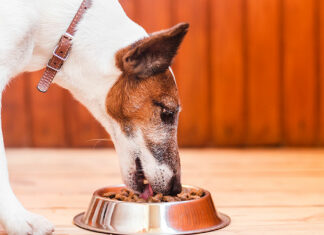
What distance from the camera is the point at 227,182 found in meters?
2.33

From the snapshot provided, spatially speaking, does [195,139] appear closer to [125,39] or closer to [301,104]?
[301,104]

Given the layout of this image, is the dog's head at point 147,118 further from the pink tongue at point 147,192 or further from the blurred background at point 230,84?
the blurred background at point 230,84

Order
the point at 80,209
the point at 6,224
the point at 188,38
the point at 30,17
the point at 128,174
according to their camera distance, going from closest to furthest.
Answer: the point at 6,224 < the point at 30,17 < the point at 128,174 < the point at 80,209 < the point at 188,38

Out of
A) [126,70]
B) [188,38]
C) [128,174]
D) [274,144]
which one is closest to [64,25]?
[126,70]

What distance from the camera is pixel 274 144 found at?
336cm

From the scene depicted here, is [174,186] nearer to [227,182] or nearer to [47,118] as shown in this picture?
[227,182]

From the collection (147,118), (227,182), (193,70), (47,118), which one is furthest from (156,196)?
(47,118)

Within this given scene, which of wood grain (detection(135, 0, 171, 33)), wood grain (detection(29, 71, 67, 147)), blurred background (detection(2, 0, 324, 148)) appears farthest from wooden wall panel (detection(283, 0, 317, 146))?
wood grain (detection(29, 71, 67, 147))

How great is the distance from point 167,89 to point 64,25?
36 centimetres

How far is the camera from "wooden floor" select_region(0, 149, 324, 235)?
5.40 feet

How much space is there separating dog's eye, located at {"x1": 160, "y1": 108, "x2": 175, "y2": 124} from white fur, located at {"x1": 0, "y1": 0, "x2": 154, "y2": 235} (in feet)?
0.32

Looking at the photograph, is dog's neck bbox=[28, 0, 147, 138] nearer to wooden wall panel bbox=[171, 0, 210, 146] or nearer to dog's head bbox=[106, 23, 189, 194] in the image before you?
dog's head bbox=[106, 23, 189, 194]

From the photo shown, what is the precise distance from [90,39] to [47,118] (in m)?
1.95

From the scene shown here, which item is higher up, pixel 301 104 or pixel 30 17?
pixel 30 17
